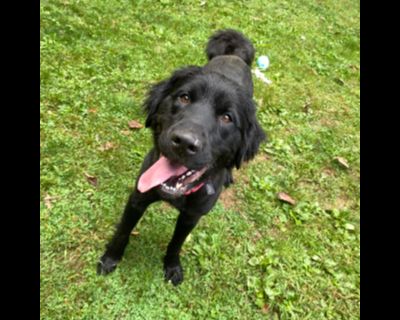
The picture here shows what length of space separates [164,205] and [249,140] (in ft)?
4.26

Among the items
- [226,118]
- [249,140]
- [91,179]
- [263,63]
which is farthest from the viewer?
[263,63]

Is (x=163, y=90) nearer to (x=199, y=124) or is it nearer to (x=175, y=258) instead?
(x=199, y=124)

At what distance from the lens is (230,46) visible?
16.9 feet

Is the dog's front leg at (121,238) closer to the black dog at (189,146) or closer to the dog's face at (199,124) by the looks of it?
the black dog at (189,146)

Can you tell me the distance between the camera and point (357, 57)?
329 inches

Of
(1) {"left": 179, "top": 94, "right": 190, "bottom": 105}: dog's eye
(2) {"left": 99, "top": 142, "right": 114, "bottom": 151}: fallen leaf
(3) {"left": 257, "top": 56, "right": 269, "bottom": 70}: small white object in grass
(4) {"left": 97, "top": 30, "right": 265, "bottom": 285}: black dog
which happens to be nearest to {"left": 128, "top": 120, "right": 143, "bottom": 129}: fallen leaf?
(2) {"left": 99, "top": 142, "right": 114, "bottom": 151}: fallen leaf

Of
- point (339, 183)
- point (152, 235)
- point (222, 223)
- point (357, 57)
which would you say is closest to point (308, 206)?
point (339, 183)

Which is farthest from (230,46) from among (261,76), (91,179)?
(91,179)

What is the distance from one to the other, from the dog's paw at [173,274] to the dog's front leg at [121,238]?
40cm

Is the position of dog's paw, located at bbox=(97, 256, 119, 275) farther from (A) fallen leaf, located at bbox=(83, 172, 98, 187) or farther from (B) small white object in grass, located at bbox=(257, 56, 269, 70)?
(B) small white object in grass, located at bbox=(257, 56, 269, 70)

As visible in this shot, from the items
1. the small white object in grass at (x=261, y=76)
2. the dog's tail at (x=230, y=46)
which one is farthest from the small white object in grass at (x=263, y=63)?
the dog's tail at (x=230, y=46)

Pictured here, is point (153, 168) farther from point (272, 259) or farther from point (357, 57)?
point (357, 57)

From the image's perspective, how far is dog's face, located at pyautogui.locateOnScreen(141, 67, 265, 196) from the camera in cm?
246

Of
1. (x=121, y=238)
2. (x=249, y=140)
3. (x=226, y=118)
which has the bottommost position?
(x=121, y=238)
